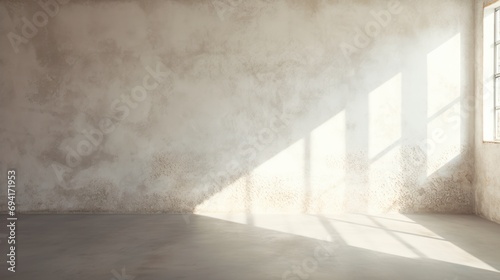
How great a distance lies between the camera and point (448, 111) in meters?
7.28

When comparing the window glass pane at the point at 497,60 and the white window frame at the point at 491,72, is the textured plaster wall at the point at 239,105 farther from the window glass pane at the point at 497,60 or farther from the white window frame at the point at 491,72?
the window glass pane at the point at 497,60

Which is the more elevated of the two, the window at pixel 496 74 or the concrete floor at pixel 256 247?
the window at pixel 496 74

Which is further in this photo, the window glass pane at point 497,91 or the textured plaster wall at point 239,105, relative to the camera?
the textured plaster wall at point 239,105

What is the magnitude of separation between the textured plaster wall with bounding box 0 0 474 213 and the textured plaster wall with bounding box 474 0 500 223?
0.53 ft

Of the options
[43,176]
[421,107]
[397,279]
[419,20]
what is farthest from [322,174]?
[43,176]

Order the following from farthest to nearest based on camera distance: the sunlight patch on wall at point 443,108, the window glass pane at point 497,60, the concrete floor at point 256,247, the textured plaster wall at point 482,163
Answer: the sunlight patch on wall at point 443,108, the window glass pane at point 497,60, the textured plaster wall at point 482,163, the concrete floor at point 256,247

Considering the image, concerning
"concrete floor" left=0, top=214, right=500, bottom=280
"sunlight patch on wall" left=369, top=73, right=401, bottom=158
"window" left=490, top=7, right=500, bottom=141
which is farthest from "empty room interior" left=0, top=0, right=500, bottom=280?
"concrete floor" left=0, top=214, right=500, bottom=280

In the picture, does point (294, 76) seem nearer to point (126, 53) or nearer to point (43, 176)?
point (126, 53)

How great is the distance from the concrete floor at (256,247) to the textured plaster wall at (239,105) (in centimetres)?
48

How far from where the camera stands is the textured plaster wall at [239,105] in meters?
7.29

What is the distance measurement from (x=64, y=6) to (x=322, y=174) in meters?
4.83

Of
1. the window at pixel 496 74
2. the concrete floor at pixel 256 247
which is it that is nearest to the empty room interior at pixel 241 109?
the window at pixel 496 74

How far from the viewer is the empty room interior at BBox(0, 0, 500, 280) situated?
7.29 m

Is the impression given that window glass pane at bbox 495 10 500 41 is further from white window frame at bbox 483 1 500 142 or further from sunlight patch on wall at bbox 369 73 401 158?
sunlight patch on wall at bbox 369 73 401 158
